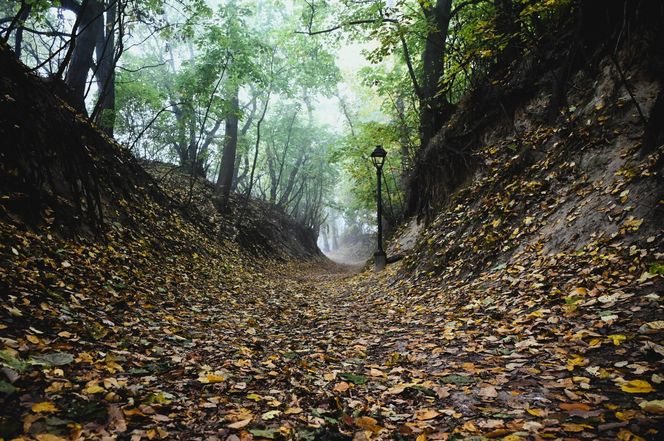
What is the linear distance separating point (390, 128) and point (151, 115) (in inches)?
356

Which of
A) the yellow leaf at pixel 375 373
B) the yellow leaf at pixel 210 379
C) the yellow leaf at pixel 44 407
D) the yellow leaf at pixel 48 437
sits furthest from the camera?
the yellow leaf at pixel 375 373

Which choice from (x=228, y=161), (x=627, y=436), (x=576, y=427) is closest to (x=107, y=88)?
(x=228, y=161)

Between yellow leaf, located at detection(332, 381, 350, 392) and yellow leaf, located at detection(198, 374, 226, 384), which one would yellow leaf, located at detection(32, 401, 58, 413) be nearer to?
yellow leaf, located at detection(198, 374, 226, 384)

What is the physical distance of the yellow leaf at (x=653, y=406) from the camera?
6.05 feet

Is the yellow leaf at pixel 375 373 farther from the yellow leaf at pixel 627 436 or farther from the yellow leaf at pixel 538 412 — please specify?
the yellow leaf at pixel 627 436

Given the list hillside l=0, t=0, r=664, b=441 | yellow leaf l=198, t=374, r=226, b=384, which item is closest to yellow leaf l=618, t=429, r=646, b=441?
hillside l=0, t=0, r=664, b=441

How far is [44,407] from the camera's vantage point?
1841 mm

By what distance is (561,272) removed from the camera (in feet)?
12.9

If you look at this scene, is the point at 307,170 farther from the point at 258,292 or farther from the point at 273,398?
the point at 273,398

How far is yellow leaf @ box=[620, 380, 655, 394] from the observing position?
2.05 metres

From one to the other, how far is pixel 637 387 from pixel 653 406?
0.24 metres

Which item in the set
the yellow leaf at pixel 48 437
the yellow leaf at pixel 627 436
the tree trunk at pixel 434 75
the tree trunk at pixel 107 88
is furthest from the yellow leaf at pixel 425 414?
the tree trunk at pixel 434 75

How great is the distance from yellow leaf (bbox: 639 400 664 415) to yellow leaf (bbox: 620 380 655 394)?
14 centimetres

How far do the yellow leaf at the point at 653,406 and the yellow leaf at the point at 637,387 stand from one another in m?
0.14
